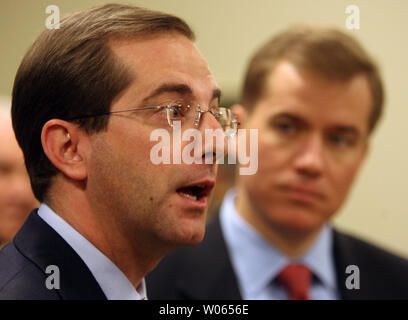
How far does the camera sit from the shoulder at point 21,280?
3.73 ft

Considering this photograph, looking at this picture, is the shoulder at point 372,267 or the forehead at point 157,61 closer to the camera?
the forehead at point 157,61

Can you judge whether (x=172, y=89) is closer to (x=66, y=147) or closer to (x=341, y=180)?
(x=66, y=147)

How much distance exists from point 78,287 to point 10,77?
0.64 meters

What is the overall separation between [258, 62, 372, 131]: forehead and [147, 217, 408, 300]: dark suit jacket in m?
0.51

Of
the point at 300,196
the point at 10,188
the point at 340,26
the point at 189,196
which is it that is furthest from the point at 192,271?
the point at 340,26

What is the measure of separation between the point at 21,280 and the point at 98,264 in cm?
20

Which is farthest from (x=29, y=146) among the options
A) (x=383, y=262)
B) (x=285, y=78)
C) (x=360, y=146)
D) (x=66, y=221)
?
(x=383, y=262)

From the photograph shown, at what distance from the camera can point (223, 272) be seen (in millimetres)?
2119

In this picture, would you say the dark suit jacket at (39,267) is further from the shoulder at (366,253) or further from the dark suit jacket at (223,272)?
the shoulder at (366,253)

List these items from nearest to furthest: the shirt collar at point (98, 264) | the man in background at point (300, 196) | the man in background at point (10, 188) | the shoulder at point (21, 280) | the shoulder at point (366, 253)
→ the shoulder at point (21, 280)
the shirt collar at point (98, 264)
the man in background at point (10, 188)
the man in background at point (300, 196)
the shoulder at point (366, 253)

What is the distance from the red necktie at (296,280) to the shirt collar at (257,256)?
0.11 ft

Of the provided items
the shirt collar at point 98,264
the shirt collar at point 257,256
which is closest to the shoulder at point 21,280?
the shirt collar at point 98,264

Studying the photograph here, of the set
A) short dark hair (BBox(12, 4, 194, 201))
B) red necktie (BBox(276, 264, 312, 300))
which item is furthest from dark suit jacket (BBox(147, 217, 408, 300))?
short dark hair (BBox(12, 4, 194, 201))

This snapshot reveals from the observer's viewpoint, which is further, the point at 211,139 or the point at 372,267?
the point at 372,267
